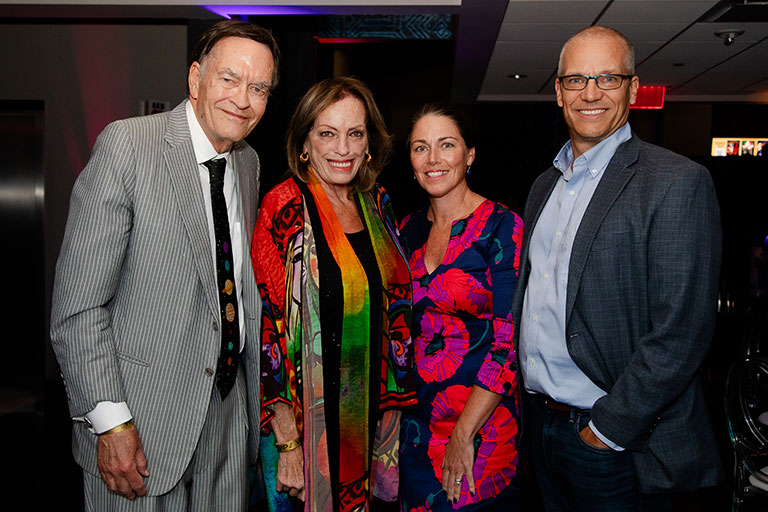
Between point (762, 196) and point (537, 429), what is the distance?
791 centimetres

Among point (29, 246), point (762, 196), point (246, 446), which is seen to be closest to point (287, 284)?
point (246, 446)

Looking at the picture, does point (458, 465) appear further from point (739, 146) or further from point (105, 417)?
point (739, 146)

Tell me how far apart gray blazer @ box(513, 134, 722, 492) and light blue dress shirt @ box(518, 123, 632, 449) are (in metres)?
0.06

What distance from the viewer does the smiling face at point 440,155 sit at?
7.31 feet

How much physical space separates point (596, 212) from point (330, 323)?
85cm

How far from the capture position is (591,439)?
5.83ft

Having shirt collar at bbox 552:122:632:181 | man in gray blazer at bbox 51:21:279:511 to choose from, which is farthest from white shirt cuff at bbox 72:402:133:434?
shirt collar at bbox 552:122:632:181

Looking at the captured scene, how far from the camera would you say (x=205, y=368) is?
171cm

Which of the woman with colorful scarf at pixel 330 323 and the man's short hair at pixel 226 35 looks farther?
the woman with colorful scarf at pixel 330 323

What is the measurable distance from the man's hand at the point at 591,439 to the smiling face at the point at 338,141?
42.3 inches

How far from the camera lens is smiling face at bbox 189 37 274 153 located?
1775 mm

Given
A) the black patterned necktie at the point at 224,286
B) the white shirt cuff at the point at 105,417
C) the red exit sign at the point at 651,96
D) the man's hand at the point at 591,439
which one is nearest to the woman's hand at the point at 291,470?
the black patterned necktie at the point at 224,286

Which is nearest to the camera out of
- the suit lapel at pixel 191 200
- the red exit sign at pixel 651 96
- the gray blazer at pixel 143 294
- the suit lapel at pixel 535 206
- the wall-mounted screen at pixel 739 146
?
the gray blazer at pixel 143 294

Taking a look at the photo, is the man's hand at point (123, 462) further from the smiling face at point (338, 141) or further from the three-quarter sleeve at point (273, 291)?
the smiling face at point (338, 141)
